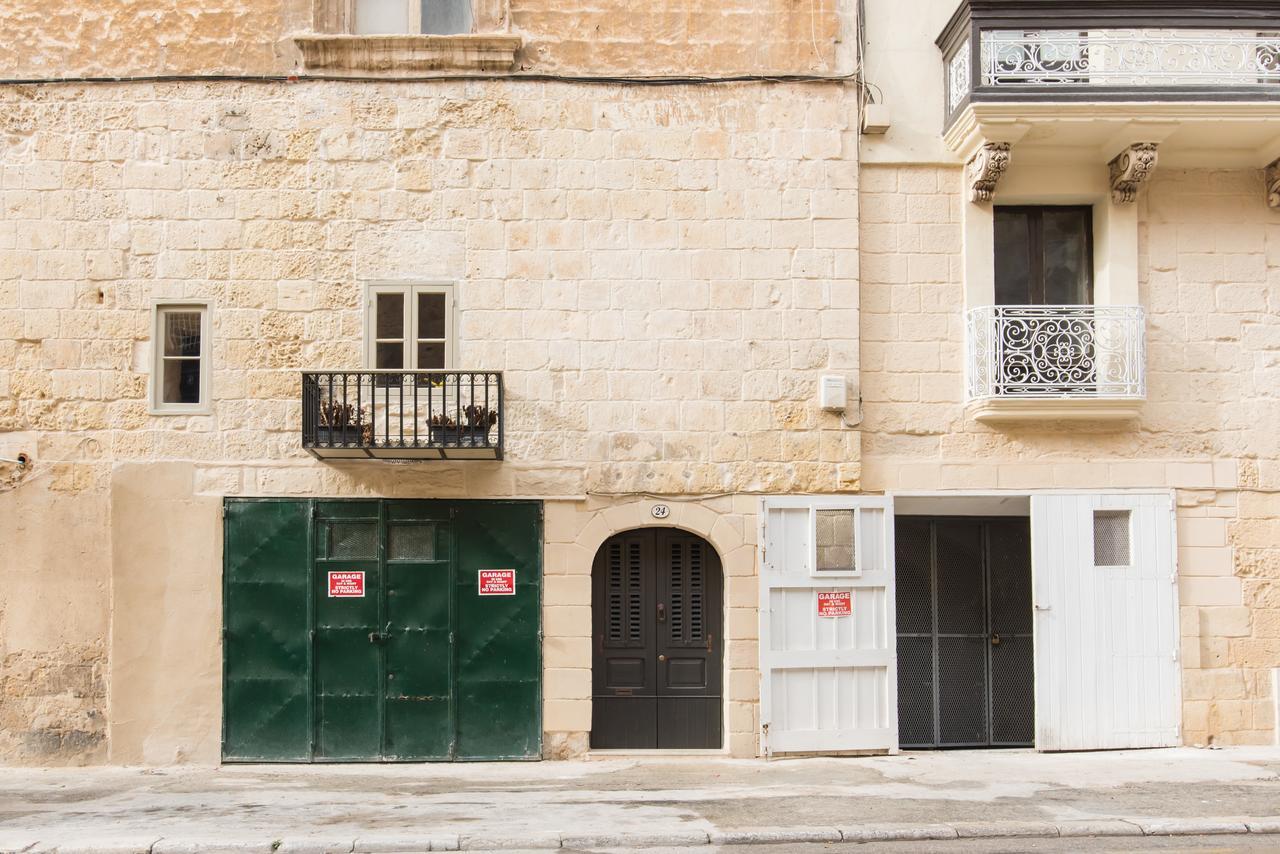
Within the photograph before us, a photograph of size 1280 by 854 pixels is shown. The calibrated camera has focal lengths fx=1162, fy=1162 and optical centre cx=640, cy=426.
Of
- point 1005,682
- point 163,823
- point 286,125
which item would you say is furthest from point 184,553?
point 1005,682

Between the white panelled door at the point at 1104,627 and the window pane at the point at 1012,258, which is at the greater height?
the window pane at the point at 1012,258

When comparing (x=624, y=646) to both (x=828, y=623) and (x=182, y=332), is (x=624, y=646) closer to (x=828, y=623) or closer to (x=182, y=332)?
(x=828, y=623)

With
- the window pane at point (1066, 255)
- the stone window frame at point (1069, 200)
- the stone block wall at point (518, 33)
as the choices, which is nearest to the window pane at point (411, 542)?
the stone block wall at point (518, 33)

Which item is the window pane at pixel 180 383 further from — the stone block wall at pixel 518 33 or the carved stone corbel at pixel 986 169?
the carved stone corbel at pixel 986 169

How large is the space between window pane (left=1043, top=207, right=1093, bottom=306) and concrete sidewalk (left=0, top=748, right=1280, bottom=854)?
4.53m

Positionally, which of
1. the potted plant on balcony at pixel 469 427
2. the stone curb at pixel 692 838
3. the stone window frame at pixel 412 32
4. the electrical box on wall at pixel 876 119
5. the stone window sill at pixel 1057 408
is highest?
the stone window frame at pixel 412 32

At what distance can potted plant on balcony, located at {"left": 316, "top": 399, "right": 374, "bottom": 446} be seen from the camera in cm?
1048

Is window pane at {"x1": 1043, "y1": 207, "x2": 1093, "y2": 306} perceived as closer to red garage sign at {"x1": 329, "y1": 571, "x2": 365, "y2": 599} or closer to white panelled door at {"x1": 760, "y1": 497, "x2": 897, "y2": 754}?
white panelled door at {"x1": 760, "y1": 497, "x2": 897, "y2": 754}

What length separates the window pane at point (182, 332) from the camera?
442 inches

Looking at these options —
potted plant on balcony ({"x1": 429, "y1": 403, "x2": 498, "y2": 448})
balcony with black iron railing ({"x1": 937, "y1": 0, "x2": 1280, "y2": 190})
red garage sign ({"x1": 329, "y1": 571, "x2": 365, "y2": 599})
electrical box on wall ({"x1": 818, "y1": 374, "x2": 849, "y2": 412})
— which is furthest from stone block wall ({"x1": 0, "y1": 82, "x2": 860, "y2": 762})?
balcony with black iron railing ({"x1": 937, "y1": 0, "x2": 1280, "y2": 190})

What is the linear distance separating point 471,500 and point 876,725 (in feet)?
14.5

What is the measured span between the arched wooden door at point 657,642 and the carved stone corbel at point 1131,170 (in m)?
5.31

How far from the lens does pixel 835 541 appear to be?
36.5ft

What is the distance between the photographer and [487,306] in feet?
36.7
